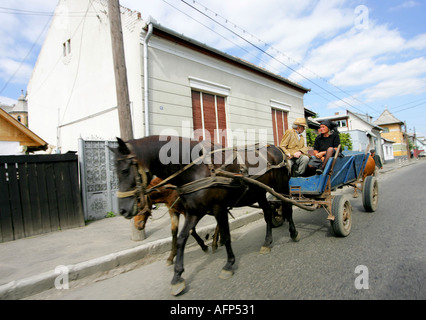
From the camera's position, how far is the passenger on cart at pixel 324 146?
175 inches

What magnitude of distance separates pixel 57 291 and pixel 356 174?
6.47 meters

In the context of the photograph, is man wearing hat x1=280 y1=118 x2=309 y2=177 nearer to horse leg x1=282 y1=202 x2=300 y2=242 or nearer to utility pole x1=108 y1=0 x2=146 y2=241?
horse leg x1=282 y1=202 x2=300 y2=242

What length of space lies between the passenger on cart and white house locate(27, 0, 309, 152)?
14.6 feet

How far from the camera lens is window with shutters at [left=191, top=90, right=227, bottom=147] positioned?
28.7 feet

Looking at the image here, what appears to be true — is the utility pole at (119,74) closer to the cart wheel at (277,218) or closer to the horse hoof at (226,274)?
the horse hoof at (226,274)

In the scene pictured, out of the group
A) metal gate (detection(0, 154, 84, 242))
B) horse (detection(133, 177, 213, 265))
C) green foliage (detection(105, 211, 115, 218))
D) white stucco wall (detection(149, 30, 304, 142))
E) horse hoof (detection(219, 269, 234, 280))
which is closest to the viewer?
horse hoof (detection(219, 269, 234, 280))

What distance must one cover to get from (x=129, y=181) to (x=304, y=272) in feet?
8.19

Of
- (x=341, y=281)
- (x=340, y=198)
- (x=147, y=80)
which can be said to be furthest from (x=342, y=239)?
(x=147, y=80)

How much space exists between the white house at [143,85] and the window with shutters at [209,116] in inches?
1.5

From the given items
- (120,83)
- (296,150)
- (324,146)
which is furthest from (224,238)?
(120,83)

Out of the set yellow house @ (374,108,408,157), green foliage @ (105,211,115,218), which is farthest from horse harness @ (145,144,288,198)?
yellow house @ (374,108,408,157)

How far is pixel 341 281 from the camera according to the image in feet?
9.14

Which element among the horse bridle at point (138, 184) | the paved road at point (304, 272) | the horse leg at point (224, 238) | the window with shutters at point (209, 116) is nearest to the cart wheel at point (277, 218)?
the paved road at point (304, 272)

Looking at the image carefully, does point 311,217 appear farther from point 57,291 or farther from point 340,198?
point 57,291
